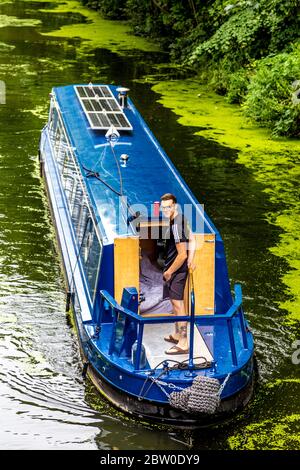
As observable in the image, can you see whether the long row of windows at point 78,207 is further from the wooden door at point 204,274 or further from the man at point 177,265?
the wooden door at point 204,274

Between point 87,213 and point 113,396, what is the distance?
284cm

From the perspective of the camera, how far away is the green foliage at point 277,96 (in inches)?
703

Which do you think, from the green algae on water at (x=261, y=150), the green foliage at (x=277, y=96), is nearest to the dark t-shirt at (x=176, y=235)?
the green algae on water at (x=261, y=150)

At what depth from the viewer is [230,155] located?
17.1m

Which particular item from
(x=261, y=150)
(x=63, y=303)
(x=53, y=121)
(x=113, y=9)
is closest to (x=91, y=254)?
(x=63, y=303)

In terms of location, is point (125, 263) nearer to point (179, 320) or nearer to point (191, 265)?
point (191, 265)

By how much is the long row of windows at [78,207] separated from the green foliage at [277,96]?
5413mm

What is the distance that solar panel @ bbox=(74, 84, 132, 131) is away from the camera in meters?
12.6

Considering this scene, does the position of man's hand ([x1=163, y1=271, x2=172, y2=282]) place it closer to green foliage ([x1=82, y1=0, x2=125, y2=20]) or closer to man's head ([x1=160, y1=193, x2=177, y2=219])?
man's head ([x1=160, y1=193, x2=177, y2=219])

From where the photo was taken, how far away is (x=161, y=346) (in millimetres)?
8992

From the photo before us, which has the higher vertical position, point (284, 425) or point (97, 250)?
point (97, 250)

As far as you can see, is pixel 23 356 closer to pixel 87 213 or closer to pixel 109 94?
pixel 87 213

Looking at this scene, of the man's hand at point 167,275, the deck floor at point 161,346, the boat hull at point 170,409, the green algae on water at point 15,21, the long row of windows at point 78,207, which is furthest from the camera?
the green algae on water at point 15,21

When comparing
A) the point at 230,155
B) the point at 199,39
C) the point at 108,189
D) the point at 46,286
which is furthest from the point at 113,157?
the point at 199,39
